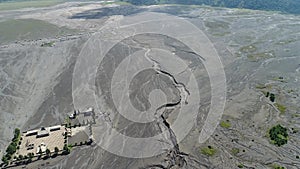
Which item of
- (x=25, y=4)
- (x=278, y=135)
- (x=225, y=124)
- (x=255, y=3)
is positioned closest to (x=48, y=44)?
(x=225, y=124)

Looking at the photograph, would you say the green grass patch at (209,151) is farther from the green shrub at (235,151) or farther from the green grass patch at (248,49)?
the green grass patch at (248,49)

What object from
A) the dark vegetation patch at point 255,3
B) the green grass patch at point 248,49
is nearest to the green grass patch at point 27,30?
the green grass patch at point 248,49

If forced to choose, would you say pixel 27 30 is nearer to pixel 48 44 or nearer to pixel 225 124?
pixel 48 44

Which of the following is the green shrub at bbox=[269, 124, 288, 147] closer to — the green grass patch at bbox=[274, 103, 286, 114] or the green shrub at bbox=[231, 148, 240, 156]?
the green grass patch at bbox=[274, 103, 286, 114]

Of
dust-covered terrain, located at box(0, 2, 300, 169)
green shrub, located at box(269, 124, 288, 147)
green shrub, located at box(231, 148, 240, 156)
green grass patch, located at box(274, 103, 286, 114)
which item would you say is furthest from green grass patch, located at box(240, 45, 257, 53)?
green shrub, located at box(231, 148, 240, 156)

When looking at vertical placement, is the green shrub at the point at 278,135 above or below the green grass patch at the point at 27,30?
below

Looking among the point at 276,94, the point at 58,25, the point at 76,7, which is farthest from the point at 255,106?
the point at 76,7

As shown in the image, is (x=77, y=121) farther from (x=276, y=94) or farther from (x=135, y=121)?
(x=276, y=94)
